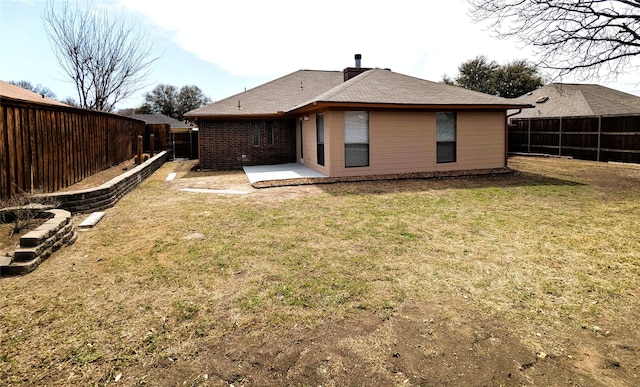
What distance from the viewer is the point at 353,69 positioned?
16828 millimetres

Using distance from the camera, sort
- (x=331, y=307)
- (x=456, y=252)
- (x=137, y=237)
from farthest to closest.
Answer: (x=137, y=237) < (x=456, y=252) < (x=331, y=307)

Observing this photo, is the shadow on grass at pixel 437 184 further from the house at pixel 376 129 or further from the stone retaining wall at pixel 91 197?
the stone retaining wall at pixel 91 197

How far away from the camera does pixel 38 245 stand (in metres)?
4.38

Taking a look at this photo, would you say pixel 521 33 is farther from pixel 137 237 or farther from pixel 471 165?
pixel 137 237

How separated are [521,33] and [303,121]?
945cm

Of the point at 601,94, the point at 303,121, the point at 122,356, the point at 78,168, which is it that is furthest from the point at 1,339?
the point at 601,94

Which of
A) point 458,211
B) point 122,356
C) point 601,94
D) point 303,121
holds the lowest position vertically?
point 122,356

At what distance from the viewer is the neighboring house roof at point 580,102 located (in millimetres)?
18562

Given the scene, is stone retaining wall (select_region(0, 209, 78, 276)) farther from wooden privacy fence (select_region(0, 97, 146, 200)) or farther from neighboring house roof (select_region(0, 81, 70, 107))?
neighboring house roof (select_region(0, 81, 70, 107))

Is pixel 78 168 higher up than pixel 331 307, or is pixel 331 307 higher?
pixel 78 168

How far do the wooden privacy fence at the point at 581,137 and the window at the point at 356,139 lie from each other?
1204cm

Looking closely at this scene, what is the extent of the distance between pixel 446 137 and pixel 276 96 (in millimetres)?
8585

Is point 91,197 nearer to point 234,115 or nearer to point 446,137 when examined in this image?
point 234,115

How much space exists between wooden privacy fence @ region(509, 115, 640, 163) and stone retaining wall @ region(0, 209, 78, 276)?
64.3ft
